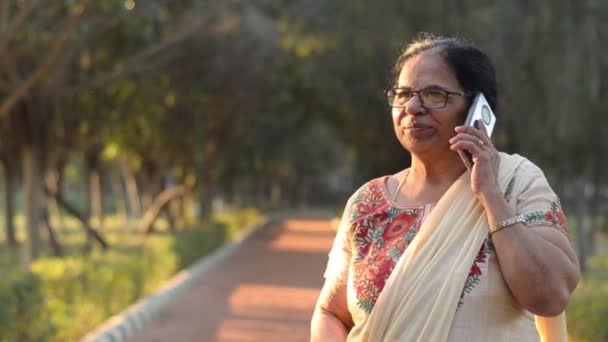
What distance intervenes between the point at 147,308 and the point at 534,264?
428 inches

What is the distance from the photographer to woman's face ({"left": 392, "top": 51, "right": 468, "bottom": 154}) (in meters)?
2.73

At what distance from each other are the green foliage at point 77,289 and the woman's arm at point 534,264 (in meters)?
6.33

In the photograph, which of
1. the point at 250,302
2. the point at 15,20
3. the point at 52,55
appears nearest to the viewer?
the point at 15,20

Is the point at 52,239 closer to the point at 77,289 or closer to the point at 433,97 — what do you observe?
the point at 77,289

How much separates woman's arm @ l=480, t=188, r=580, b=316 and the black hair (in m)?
0.39

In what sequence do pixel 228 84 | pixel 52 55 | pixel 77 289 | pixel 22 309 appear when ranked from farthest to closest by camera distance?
pixel 228 84 → pixel 52 55 → pixel 77 289 → pixel 22 309

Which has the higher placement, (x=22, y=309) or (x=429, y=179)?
(x=429, y=179)

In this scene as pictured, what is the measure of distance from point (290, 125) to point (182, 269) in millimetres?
21683

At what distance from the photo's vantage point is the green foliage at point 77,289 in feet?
28.5

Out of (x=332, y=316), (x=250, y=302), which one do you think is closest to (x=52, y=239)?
(x=250, y=302)

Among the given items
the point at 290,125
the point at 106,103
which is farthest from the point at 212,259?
the point at 290,125

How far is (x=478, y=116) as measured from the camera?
2654 mm

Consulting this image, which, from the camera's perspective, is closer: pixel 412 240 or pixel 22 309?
pixel 412 240

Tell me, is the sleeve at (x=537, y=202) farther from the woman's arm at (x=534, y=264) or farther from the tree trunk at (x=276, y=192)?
the tree trunk at (x=276, y=192)
